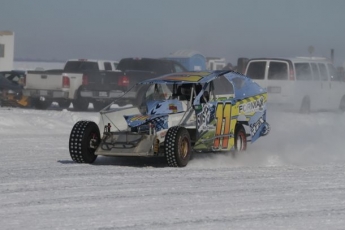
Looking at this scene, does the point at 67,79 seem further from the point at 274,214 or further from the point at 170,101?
the point at 274,214

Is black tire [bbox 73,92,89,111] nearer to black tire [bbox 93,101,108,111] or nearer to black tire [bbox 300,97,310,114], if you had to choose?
black tire [bbox 93,101,108,111]

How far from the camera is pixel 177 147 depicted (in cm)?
1240

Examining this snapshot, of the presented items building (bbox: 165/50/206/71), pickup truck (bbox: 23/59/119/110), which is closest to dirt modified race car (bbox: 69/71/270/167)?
pickup truck (bbox: 23/59/119/110)

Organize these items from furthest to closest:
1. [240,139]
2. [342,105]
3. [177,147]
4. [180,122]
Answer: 1. [342,105]
2. [240,139]
3. [180,122]
4. [177,147]

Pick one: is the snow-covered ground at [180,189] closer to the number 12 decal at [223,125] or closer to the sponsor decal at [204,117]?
the number 12 decal at [223,125]

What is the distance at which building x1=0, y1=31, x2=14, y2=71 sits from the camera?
4759 centimetres

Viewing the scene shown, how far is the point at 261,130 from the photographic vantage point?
1503 centimetres

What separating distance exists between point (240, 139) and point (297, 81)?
12847 mm

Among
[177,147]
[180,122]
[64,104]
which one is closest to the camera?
[177,147]

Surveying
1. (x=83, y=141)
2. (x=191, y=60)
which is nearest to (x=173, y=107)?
(x=83, y=141)

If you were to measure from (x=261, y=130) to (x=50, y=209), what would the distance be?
22.0ft

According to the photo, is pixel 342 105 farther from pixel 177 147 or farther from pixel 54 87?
pixel 177 147

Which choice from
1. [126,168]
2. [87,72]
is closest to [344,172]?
[126,168]

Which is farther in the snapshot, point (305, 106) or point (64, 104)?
point (64, 104)
